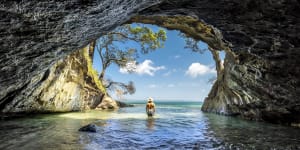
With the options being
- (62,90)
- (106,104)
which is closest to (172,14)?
(62,90)

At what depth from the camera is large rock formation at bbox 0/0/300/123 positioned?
4.91 metres

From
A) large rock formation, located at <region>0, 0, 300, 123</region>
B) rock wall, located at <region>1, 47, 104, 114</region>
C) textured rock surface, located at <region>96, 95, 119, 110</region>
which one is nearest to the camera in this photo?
large rock formation, located at <region>0, 0, 300, 123</region>

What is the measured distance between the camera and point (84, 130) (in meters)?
9.74

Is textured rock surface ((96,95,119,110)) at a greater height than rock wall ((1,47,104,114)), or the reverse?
rock wall ((1,47,104,114))

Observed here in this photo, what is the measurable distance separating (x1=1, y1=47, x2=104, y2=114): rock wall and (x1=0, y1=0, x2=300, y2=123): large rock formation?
1236 mm

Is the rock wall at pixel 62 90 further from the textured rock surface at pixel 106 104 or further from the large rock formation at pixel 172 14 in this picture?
the large rock formation at pixel 172 14

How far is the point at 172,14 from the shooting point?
8820mm

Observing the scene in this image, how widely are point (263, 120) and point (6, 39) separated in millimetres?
15153

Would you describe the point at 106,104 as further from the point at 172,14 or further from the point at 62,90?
the point at 172,14

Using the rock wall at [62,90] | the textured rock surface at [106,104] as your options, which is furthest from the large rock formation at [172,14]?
the textured rock surface at [106,104]

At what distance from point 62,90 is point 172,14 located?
12.8 metres

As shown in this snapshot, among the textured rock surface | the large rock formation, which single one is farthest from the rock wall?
the large rock formation

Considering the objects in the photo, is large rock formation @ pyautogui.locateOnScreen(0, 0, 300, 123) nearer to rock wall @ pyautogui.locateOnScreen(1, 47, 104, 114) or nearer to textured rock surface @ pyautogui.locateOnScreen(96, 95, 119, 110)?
rock wall @ pyautogui.locateOnScreen(1, 47, 104, 114)

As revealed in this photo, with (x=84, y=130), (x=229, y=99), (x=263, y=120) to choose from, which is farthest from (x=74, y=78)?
(x=263, y=120)
